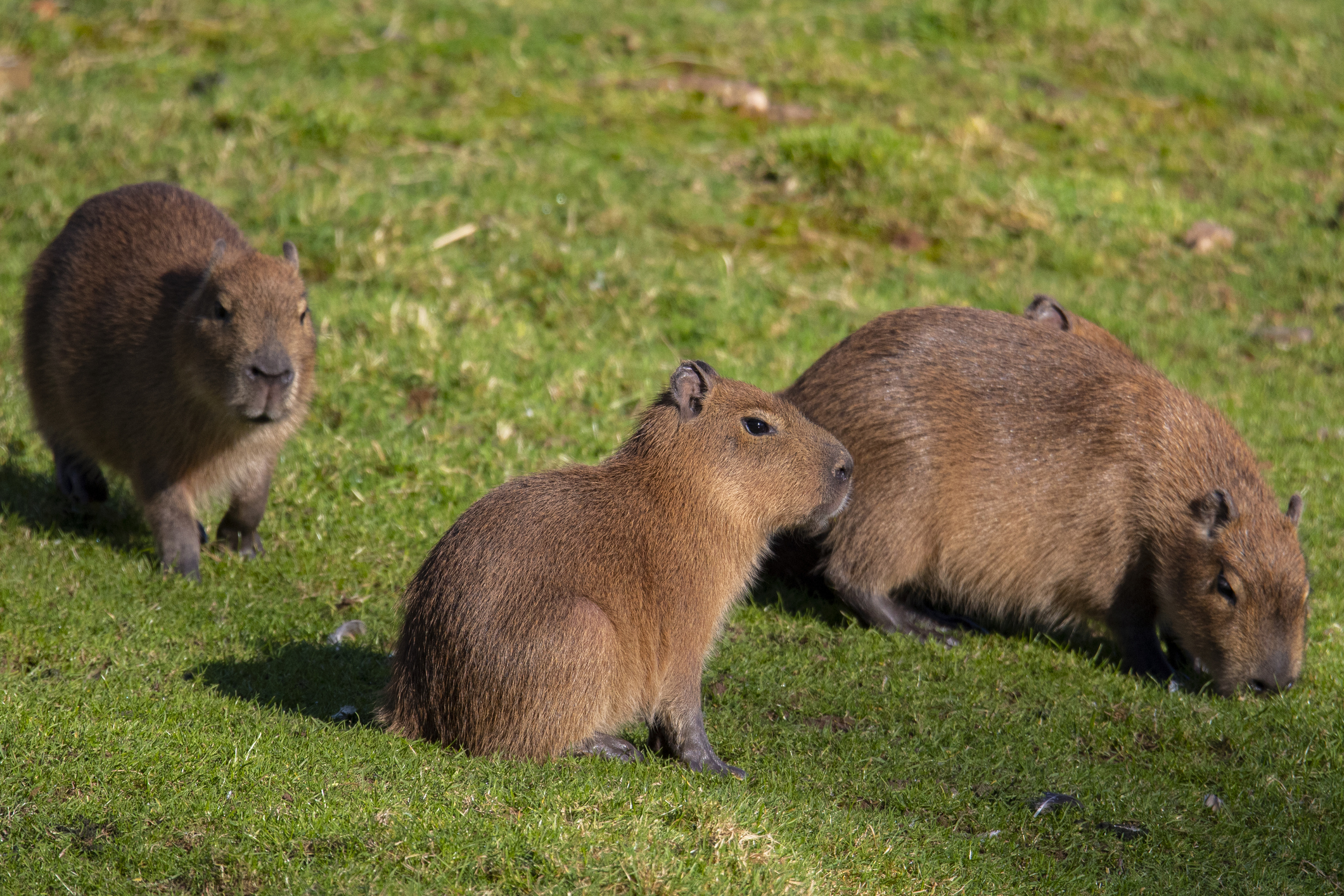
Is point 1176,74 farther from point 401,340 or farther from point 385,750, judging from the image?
point 385,750

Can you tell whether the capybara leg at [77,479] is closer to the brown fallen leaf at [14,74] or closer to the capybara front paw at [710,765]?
the capybara front paw at [710,765]

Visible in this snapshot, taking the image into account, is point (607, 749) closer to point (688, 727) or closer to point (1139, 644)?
point (688, 727)

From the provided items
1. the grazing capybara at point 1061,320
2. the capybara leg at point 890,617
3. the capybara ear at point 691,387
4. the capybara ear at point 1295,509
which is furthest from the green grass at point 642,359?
the grazing capybara at point 1061,320

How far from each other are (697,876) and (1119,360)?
141 inches

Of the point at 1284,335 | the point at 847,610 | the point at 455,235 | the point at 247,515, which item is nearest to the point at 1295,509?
the point at 847,610

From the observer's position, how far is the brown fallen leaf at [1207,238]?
387 inches

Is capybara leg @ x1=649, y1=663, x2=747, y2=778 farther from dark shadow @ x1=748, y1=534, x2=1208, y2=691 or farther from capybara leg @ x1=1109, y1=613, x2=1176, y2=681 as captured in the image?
capybara leg @ x1=1109, y1=613, x2=1176, y2=681

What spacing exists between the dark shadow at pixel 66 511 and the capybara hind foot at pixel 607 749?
2849 mm

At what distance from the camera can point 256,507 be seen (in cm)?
596

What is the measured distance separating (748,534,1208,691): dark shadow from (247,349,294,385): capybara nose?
7.42ft

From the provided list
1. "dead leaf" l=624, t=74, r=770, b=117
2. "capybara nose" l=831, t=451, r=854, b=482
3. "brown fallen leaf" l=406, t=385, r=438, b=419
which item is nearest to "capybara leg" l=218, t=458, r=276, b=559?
"brown fallen leaf" l=406, t=385, r=438, b=419

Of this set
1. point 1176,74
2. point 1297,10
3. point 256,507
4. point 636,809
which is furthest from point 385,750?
point 1297,10

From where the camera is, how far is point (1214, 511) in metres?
5.40

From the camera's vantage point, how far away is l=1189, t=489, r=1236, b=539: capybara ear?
17.6 ft
